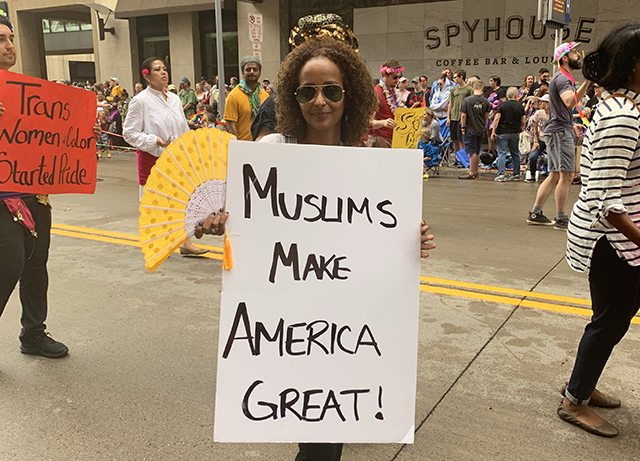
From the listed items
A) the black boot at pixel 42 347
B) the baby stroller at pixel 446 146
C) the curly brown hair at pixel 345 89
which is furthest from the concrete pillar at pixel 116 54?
the curly brown hair at pixel 345 89

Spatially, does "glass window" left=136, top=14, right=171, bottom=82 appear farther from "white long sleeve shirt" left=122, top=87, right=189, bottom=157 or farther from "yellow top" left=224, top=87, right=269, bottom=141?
"white long sleeve shirt" left=122, top=87, right=189, bottom=157

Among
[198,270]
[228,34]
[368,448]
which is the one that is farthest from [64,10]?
[368,448]

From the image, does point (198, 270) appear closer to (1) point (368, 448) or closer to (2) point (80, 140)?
(2) point (80, 140)

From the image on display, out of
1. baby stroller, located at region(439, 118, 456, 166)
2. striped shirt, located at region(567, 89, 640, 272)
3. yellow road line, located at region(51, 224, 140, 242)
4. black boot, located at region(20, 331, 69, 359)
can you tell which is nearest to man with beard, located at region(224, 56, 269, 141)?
yellow road line, located at region(51, 224, 140, 242)

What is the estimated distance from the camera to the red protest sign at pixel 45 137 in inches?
115

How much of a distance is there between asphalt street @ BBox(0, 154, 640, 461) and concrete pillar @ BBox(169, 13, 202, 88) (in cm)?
1588

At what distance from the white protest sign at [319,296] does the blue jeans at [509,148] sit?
9.82 meters

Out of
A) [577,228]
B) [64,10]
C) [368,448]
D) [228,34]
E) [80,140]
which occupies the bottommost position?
[368,448]

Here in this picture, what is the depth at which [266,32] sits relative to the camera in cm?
1903

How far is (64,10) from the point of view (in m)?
26.6

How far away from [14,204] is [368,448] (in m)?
2.22

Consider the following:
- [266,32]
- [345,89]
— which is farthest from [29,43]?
[345,89]

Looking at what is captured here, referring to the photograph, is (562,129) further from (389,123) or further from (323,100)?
(323,100)

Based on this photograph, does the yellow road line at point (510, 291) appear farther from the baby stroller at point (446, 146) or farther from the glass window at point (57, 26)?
the glass window at point (57, 26)
